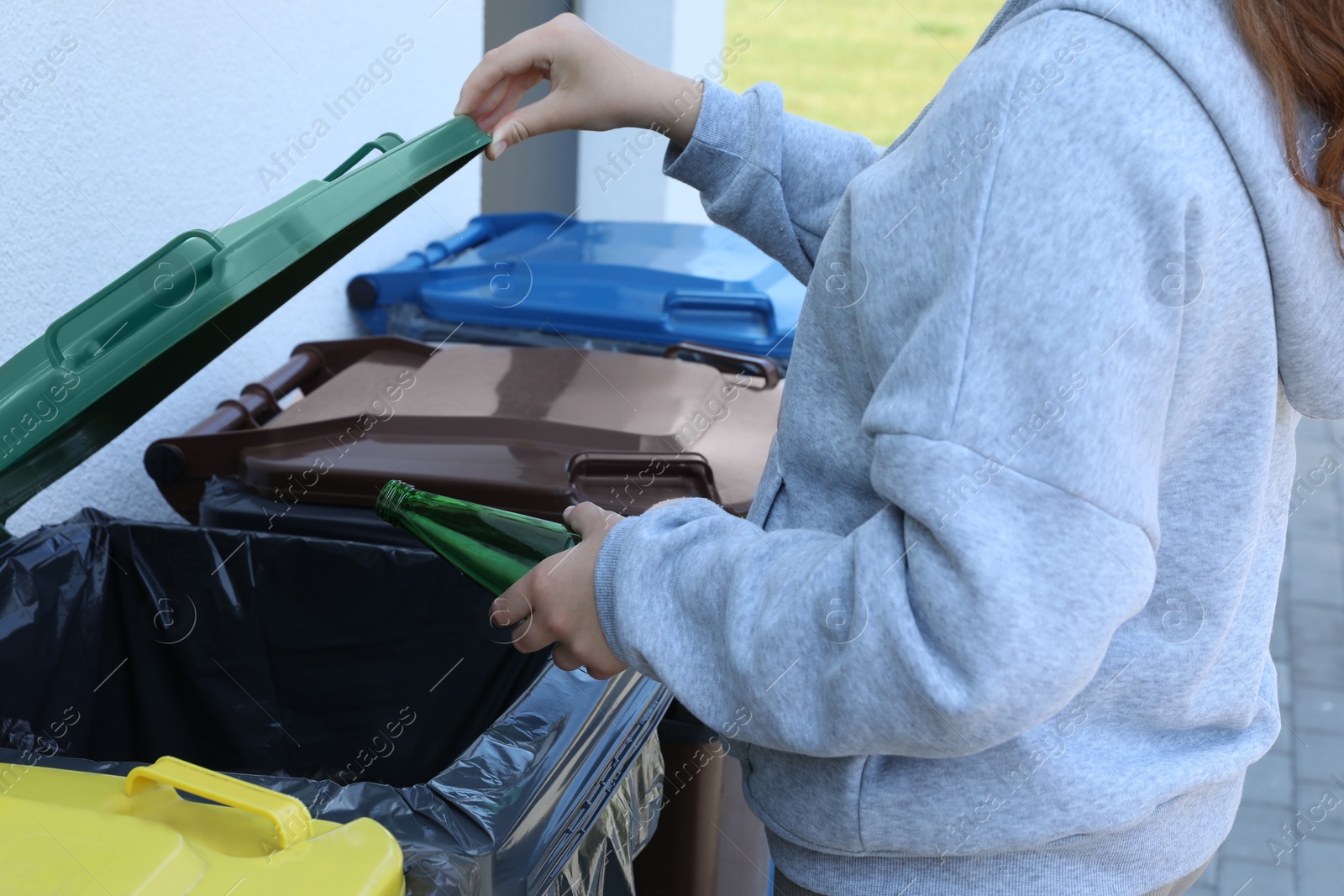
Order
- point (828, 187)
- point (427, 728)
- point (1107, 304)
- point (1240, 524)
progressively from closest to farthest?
point (1107, 304) → point (1240, 524) → point (828, 187) → point (427, 728)

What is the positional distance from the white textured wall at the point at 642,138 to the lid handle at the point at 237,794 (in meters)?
2.75

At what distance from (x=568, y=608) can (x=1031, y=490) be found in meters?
0.36

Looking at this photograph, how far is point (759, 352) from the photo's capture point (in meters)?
2.07

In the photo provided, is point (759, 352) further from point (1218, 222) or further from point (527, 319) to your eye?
point (1218, 222)

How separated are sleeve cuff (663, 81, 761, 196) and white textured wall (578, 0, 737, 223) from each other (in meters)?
2.28

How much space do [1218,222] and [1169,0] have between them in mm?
119

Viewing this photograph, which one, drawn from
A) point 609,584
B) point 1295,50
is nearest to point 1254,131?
point 1295,50

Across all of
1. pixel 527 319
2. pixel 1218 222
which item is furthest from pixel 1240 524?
pixel 527 319

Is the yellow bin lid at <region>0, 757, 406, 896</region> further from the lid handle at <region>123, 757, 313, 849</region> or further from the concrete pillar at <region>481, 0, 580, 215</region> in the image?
the concrete pillar at <region>481, 0, 580, 215</region>

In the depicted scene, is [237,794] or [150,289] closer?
[237,794]

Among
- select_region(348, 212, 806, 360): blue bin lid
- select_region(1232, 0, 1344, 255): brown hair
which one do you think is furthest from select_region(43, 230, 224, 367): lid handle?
select_region(348, 212, 806, 360): blue bin lid

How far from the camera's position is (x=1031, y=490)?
55cm

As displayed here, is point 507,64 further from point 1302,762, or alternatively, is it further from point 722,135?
point 1302,762

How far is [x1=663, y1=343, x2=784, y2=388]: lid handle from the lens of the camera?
185 cm
